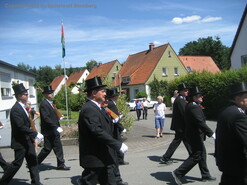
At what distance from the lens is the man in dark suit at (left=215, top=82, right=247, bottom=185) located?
3258mm

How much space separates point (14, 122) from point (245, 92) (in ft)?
13.4

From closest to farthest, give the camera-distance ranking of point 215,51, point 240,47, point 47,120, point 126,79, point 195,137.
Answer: point 195,137 < point 47,120 < point 240,47 < point 126,79 < point 215,51

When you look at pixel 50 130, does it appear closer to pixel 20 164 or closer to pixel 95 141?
pixel 20 164

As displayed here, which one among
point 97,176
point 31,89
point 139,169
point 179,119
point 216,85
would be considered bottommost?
point 139,169

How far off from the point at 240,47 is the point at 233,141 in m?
22.6

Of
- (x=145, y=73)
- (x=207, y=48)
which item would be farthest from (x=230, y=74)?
(x=207, y=48)

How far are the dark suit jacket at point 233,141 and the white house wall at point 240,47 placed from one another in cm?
2194

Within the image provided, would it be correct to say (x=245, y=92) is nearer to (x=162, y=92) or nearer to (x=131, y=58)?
(x=162, y=92)

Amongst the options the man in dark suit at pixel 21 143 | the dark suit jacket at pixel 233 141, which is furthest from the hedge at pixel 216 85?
the dark suit jacket at pixel 233 141

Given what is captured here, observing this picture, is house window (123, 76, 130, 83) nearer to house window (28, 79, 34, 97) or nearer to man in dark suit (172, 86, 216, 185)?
house window (28, 79, 34, 97)

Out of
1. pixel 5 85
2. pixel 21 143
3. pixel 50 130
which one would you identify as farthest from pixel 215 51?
pixel 21 143

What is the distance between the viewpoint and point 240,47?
23562 millimetres

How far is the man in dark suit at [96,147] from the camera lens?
365 cm

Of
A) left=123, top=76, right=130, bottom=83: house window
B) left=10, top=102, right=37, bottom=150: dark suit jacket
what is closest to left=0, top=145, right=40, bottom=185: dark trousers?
left=10, top=102, right=37, bottom=150: dark suit jacket
